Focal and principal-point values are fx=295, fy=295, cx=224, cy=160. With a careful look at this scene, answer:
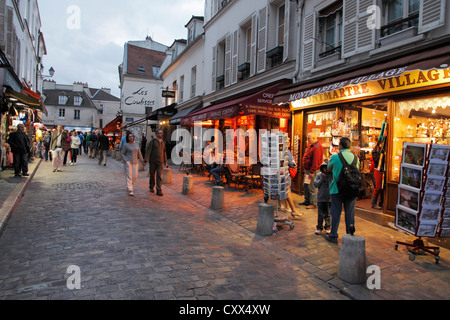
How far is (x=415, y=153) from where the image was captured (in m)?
4.36

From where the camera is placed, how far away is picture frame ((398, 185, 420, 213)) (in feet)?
14.0

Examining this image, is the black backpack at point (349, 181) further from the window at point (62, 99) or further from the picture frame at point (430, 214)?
the window at point (62, 99)

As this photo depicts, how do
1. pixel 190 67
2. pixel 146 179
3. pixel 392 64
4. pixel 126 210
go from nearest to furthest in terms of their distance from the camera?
1. pixel 392 64
2. pixel 126 210
3. pixel 146 179
4. pixel 190 67

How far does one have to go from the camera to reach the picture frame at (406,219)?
14.1 ft

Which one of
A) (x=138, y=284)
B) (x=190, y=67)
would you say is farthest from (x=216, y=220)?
(x=190, y=67)

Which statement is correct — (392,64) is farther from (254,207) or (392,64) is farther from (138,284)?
(138,284)

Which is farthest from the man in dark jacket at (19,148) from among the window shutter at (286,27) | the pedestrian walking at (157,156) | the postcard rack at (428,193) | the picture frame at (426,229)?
the picture frame at (426,229)

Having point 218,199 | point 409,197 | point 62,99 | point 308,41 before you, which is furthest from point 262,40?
point 62,99

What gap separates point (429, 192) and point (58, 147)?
527 inches

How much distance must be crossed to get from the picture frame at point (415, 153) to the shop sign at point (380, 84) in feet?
4.48

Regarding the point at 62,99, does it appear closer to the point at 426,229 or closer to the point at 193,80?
the point at 193,80

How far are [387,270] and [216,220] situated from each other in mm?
3391

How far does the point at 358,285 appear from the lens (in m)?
3.51

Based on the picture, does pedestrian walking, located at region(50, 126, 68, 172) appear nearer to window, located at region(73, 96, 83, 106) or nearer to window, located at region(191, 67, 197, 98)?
window, located at region(191, 67, 197, 98)
